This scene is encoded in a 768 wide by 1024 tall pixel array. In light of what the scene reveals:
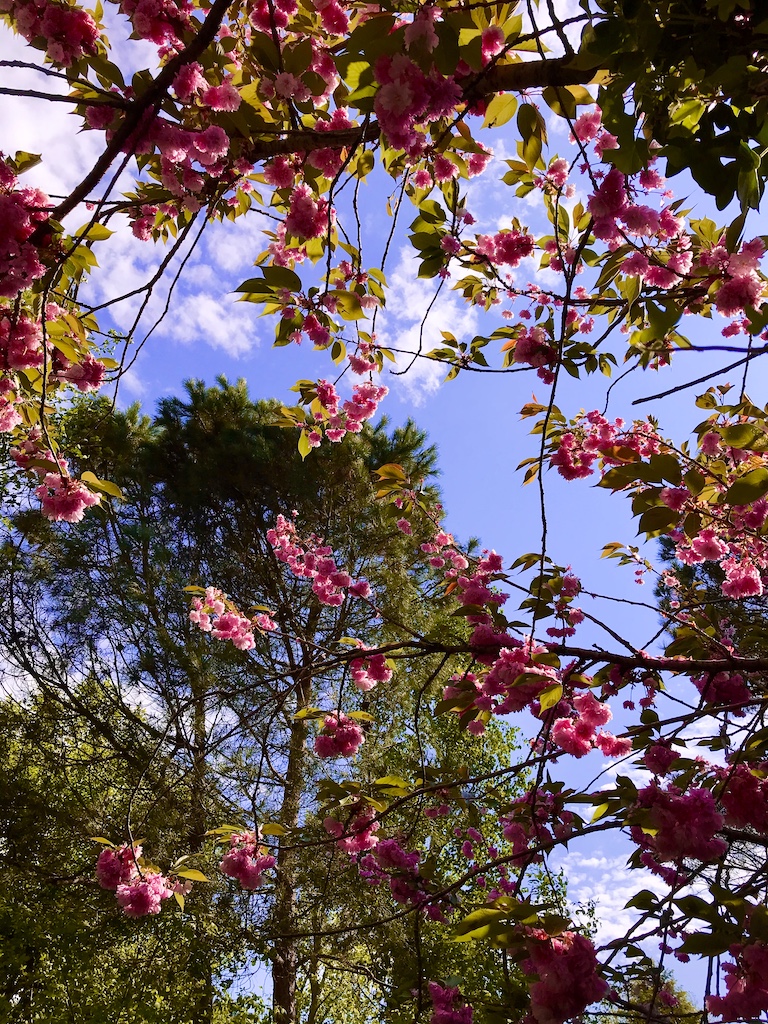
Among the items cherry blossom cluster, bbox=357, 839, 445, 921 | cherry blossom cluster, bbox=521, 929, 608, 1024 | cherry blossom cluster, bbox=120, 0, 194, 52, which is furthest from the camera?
cherry blossom cluster, bbox=357, 839, 445, 921

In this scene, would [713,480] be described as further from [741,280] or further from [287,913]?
[287,913]

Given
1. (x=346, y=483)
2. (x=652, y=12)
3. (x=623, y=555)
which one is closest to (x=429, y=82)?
(x=652, y=12)

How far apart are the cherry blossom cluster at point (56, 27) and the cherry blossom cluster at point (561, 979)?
1.77 meters

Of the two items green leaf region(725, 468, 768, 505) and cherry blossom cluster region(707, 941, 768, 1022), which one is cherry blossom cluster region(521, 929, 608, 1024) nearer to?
cherry blossom cluster region(707, 941, 768, 1022)

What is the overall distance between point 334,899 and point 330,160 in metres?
5.70

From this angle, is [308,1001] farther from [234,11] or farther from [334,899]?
[234,11]

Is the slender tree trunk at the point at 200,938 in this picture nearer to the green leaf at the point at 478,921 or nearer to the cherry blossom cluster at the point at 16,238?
the cherry blossom cluster at the point at 16,238

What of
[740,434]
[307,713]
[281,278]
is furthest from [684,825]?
[281,278]

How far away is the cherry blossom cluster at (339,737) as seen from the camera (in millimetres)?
1963

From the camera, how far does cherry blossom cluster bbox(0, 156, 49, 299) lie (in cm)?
124

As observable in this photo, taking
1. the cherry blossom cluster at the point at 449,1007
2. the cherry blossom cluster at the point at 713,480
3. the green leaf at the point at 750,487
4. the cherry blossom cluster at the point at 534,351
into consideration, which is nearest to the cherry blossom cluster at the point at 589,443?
the cherry blossom cluster at the point at 713,480

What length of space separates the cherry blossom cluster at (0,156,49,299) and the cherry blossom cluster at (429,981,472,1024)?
1.78 meters

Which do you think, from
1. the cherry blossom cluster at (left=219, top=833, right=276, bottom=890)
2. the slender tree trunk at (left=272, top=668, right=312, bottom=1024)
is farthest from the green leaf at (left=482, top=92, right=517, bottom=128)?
the slender tree trunk at (left=272, top=668, right=312, bottom=1024)

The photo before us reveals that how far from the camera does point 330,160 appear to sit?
149 cm
